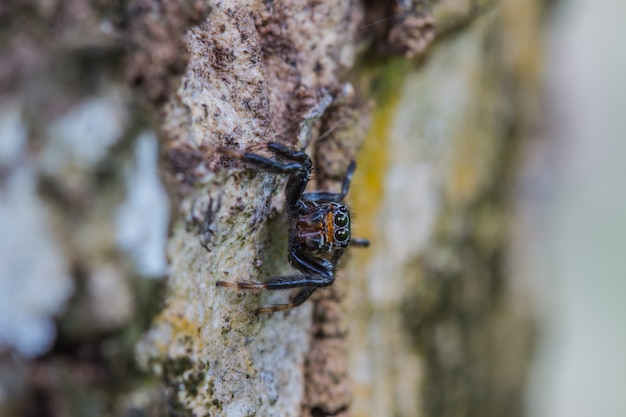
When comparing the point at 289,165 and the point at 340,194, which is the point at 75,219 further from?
the point at 340,194

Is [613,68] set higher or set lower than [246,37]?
higher

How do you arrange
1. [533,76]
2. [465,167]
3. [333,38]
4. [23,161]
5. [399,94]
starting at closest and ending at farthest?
[23,161]
[333,38]
[399,94]
[465,167]
[533,76]

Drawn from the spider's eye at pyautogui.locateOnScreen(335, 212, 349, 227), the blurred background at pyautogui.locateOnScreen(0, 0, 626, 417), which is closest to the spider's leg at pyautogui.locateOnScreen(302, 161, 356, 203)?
the spider's eye at pyautogui.locateOnScreen(335, 212, 349, 227)

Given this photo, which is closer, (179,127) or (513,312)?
(179,127)

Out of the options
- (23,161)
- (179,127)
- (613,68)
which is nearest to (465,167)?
(179,127)

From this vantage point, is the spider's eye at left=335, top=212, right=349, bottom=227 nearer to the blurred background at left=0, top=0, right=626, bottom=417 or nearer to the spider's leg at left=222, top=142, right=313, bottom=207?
the spider's leg at left=222, top=142, right=313, bottom=207

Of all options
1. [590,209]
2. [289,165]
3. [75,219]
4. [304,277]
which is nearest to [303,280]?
[304,277]

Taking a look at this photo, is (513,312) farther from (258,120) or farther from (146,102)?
(146,102)

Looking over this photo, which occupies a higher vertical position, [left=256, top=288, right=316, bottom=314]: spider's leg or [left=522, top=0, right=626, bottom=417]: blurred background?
[left=522, top=0, right=626, bottom=417]: blurred background
